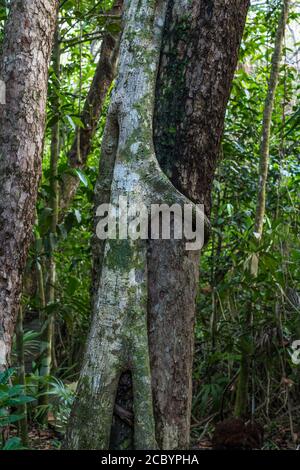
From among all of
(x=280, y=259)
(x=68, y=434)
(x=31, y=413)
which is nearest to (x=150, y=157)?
(x=68, y=434)

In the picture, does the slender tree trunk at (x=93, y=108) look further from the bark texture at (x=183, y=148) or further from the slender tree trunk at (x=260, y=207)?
the bark texture at (x=183, y=148)

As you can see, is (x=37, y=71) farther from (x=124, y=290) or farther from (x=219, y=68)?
(x=124, y=290)

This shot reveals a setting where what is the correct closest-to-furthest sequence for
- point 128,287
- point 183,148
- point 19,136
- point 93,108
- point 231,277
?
point 128,287
point 183,148
point 19,136
point 231,277
point 93,108

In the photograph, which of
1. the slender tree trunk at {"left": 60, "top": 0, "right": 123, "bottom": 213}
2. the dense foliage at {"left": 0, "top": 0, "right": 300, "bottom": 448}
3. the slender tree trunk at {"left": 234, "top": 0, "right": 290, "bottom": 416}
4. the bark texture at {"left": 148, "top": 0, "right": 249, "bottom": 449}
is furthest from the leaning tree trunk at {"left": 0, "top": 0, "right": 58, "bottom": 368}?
the slender tree trunk at {"left": 60, "top": 0, "right": 123, "bottom": 213}

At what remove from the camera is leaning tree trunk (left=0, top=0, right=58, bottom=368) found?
296 cm

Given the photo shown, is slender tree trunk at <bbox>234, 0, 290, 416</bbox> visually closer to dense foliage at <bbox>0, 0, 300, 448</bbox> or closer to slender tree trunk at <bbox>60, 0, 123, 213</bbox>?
dense foliage at <bbox>0, 0, 300, 448</bbox>

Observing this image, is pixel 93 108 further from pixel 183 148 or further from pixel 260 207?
pixel 183 148

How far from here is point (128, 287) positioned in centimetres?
252

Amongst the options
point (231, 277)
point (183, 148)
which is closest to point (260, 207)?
point (231, 277)

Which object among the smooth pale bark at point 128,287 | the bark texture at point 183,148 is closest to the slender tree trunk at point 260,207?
the bark texture at point 183,148

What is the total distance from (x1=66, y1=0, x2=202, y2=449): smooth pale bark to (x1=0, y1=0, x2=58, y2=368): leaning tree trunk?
51 cm

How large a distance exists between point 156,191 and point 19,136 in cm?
84

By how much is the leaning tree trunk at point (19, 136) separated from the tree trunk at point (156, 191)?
1.40 ft

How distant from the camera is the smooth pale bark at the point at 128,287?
2457mm
